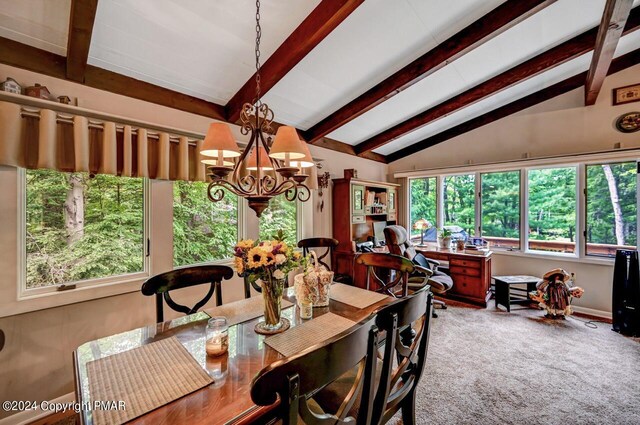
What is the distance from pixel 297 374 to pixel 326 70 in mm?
2635

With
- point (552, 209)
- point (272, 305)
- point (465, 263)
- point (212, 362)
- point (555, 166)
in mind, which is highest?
point (555, 166)

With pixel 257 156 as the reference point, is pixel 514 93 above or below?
above

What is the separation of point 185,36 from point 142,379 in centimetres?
218

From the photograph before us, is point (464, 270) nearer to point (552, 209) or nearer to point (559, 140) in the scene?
point (552, 209)

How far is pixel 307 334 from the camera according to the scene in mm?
1327

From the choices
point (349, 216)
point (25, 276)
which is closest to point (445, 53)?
point (349, 216)

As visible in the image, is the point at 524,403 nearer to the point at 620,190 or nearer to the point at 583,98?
the point at 620,190

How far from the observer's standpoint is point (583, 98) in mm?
3523

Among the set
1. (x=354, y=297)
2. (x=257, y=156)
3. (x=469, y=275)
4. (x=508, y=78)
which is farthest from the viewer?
(x=469, y=275)

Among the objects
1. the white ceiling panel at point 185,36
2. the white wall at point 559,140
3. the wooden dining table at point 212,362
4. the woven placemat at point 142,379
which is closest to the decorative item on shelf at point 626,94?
the white wall at point 559,140

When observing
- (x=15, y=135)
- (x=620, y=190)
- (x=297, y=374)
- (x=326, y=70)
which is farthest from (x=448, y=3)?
(x=620, y=190)

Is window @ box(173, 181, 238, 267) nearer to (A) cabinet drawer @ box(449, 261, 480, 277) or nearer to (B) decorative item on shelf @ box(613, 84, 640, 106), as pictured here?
(A) cabinet drawer @ box(449, 261, 480, 277)

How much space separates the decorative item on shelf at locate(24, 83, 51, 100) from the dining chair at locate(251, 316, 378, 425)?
236cm

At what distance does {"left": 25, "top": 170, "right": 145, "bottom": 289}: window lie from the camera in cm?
185
